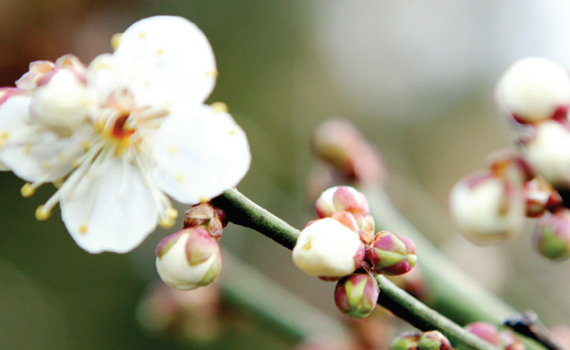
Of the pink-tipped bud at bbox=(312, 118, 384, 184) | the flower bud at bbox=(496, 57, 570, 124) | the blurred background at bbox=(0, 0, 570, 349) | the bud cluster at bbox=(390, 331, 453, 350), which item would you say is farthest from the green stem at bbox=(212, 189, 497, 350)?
the blurred background at bbox=(0, 0, 570, 349)

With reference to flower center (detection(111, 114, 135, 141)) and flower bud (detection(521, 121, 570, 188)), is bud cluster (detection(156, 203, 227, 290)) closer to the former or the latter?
flower center (detection(111, 114, 135, 141))

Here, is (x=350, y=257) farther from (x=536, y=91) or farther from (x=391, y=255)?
(x=536, y=91)

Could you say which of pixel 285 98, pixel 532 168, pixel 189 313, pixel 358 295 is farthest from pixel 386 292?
pixel 285 98

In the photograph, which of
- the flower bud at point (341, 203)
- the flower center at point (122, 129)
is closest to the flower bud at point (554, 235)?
the flower bud at point (341, 203)

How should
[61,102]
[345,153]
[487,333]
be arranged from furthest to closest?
[345,153] → [487,333] → [61,102]

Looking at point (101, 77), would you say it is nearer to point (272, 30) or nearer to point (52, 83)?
point (52, 83)
